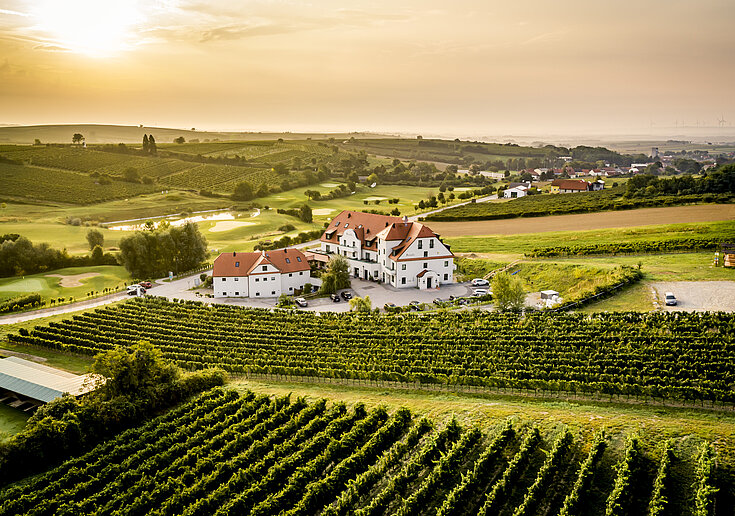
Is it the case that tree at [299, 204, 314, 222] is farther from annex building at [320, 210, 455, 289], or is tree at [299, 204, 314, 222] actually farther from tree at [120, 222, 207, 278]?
annex building at [320, 210, 455, 289]

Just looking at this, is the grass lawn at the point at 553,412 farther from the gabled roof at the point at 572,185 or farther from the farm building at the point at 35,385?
the gabled roof at the point at 572,185

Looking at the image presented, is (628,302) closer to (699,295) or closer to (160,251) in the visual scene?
(699,295)

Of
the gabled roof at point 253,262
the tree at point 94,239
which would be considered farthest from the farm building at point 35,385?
the tree at point 94,239

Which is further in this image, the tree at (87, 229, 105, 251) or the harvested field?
the tree at (87, 229, 105, 251)

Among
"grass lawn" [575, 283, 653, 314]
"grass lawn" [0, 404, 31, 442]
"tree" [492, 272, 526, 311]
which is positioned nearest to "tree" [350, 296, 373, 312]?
"tree" [492, 272, 526, 311]

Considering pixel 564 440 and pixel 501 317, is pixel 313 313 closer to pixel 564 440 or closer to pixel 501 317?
pixel 501 317

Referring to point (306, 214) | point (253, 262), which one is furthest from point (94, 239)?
point (306, 214)
